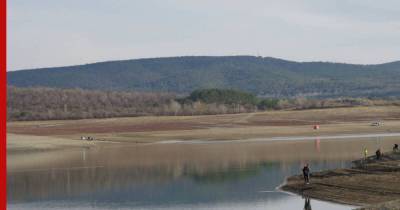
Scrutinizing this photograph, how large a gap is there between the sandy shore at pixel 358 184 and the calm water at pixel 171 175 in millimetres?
999

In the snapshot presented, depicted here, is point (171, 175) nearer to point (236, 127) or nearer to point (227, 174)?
point (227, 174)

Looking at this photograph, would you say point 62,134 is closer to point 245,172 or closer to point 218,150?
point 218,150

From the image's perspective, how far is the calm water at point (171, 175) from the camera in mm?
30978

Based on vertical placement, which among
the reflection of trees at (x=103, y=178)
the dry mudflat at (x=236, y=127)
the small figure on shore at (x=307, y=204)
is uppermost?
the dry mudflat at (x=236, y=127)

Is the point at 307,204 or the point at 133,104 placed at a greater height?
the point at 133,104

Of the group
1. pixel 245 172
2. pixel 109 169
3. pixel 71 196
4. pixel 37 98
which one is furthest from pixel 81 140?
pixel 37 98

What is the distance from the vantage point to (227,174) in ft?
137

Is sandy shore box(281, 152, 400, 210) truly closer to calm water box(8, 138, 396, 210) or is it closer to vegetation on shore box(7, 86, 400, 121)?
calm water box(8, 138, 396, 210)

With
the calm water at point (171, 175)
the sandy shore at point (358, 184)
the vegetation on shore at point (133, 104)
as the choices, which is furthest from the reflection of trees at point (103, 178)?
the vegetation on shore at point (133, 104)

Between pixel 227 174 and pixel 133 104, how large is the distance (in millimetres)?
145026

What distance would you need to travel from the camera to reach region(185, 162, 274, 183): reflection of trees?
39497 mm

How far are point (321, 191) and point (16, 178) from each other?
20800mm

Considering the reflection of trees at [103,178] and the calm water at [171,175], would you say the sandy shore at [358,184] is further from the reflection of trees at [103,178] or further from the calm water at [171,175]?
the reflection of trees at [103,178]

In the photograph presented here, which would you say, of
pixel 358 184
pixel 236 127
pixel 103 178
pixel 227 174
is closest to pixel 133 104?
pixel 236 127
